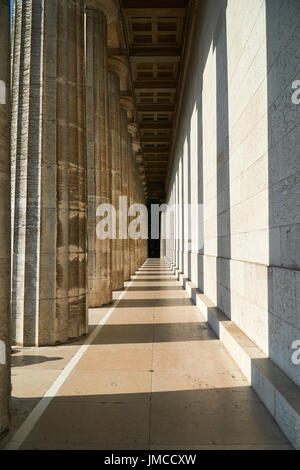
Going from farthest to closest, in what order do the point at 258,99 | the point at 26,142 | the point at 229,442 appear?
the point at 26,142 → the point at 258,99 → the point at 229,442

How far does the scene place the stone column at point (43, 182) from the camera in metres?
7.88

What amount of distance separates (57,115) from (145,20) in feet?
42.1

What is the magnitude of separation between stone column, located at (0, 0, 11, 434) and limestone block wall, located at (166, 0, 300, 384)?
10.9 feet

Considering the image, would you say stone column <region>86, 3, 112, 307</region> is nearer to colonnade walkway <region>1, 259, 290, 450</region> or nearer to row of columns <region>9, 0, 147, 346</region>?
row of columns <region>9, 0, 147, 346</region>

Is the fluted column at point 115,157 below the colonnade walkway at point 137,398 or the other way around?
the other way around

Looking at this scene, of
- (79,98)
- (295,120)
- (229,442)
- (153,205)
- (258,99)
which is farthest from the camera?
(153,205)

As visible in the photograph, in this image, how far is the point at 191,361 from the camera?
674cm

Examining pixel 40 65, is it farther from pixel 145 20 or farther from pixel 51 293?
pixel 145 20

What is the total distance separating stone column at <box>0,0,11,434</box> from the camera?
162 inches

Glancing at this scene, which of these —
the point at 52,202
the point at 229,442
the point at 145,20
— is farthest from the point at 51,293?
the point at 145,20

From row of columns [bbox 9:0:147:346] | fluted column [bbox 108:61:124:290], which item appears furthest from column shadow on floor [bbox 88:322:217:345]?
fluted column [bbox 108:61:124:290]

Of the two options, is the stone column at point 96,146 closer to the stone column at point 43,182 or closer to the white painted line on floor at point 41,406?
the stone column at point 43,182

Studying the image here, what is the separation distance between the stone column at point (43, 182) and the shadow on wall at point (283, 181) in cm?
442

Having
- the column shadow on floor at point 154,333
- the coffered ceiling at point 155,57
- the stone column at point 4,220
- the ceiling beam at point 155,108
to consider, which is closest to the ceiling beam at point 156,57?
the coffered ceiling at point 155,57
